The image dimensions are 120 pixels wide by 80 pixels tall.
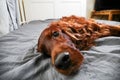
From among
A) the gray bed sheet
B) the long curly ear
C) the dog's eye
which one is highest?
Answer: the dog's eye

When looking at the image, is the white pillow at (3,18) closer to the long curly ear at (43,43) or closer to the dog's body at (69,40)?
the dog's body at (69,40)

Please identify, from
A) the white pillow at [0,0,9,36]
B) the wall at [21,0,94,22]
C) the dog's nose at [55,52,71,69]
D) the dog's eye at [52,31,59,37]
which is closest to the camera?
the dog's nose at [55,52,71,69]

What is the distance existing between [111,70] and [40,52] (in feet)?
1.17

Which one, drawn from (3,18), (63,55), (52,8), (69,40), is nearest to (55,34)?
(69,40)

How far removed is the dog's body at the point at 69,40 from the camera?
0.54 meters

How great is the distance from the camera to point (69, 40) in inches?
27.4

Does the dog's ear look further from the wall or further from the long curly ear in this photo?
the wall

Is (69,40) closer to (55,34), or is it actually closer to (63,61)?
(55,34)

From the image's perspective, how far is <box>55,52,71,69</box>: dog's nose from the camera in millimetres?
516

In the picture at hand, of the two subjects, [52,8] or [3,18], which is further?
[52,8]

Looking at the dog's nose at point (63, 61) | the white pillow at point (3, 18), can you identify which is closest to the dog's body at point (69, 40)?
the dog's nose at point (63, 61)

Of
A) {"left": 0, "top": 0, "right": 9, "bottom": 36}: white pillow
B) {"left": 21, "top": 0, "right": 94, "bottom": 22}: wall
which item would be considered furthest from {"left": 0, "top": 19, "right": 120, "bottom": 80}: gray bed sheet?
{"left": 21, "top": 0, "right": 94, "bottom": 22}: wall

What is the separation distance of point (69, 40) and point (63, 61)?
19 cm

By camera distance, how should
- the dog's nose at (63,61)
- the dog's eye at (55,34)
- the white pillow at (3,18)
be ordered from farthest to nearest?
1. the white pillow at (3,18)
2. the dog's eye at (55,34)
3. the dog's nose at (63,61)
